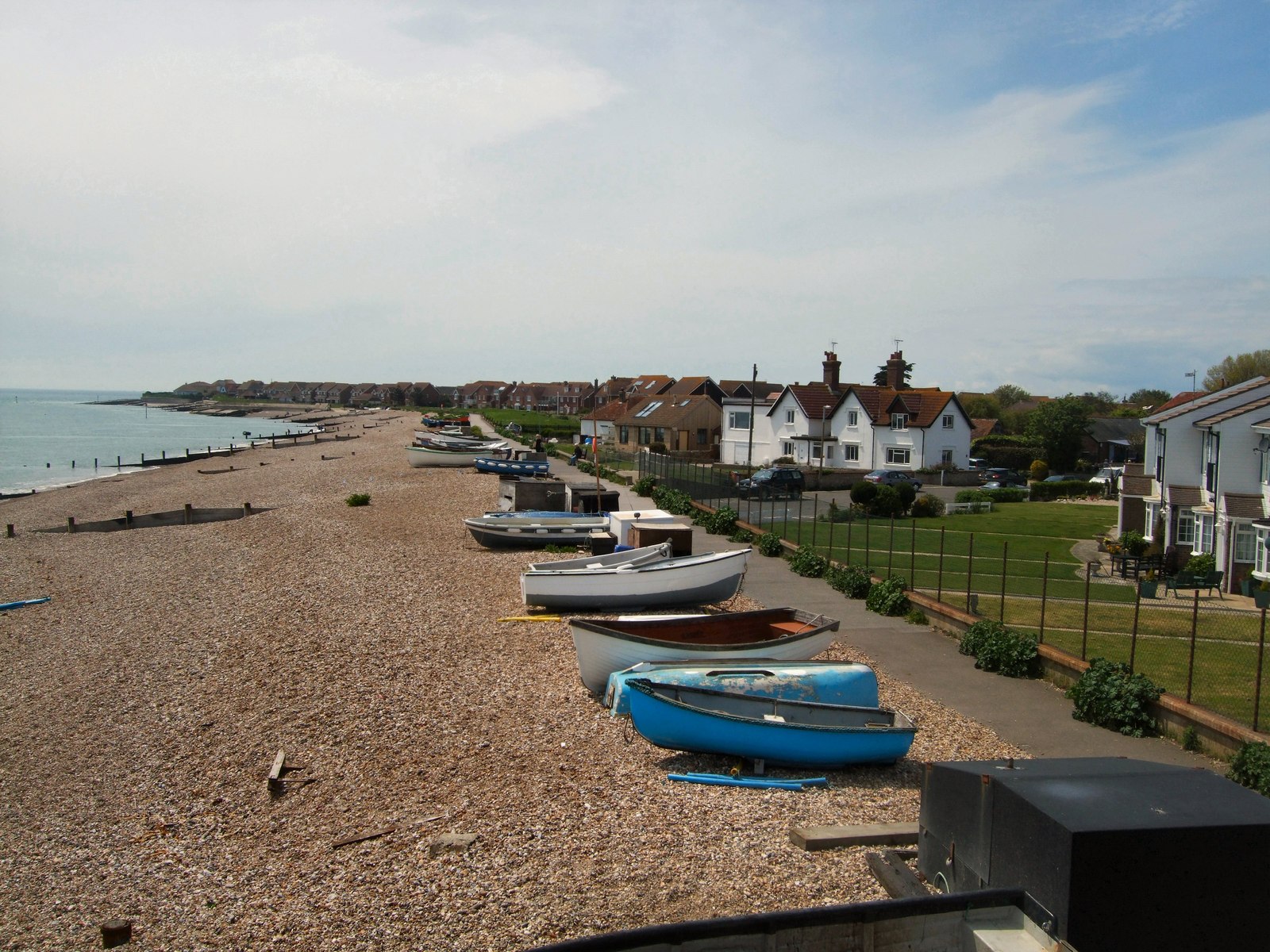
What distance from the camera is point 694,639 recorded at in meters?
15.5

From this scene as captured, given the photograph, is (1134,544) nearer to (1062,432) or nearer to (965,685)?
(965,685)

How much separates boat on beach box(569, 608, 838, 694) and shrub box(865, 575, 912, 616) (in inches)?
→ 217

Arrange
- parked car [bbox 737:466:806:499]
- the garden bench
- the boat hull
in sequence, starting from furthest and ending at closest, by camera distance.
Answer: the boat hull → parked car [bbox 737:466:806:499] → the garden bench

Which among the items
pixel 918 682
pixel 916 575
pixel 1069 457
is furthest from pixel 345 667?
pixel 1069 457

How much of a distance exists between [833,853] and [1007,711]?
21.4ft

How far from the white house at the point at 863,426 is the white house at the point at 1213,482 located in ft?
80.6

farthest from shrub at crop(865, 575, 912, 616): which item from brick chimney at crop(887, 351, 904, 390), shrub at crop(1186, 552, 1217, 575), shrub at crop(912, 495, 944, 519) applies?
brick chimney at crop(887, 351, 904, 390)

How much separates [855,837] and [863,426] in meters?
58.8

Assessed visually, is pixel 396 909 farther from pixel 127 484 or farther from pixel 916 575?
pixel 127 484

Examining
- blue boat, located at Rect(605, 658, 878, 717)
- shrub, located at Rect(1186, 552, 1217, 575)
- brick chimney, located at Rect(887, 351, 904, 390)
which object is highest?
brick chimney, located at Rect(887, 351, 904, 390)

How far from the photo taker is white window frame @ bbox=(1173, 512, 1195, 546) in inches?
1337

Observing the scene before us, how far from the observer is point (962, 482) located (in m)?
62.8

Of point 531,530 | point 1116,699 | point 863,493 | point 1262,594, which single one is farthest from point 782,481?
point 1116,699

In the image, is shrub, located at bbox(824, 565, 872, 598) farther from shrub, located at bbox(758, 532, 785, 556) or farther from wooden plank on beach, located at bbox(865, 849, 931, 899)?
wooden plank on beach, located at bbox(865, 849, 931, 899)
